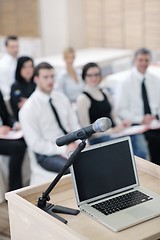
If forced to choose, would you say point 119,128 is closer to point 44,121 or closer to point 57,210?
point 44,121

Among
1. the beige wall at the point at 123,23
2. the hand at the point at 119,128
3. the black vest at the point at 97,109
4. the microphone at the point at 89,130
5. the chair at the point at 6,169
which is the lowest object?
the chair at the point at 6,169

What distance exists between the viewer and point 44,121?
3758 mm

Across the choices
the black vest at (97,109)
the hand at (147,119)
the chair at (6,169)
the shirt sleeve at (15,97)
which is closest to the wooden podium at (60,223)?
the chair at (6,169)

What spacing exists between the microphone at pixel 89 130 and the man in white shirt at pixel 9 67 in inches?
147

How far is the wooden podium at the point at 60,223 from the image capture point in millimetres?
1778

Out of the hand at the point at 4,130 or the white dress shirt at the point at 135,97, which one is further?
the white dress shirt at the point at 135,97

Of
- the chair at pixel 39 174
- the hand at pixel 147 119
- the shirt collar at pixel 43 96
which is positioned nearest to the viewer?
the chair at pixel 39 174

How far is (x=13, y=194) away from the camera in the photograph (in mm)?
2061

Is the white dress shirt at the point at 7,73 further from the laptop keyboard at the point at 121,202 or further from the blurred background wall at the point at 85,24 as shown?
the laptop keyboard at the point at 121,202

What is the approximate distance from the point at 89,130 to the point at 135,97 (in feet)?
9.32

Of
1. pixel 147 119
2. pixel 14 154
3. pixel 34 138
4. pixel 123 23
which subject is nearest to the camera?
pixel 34 138

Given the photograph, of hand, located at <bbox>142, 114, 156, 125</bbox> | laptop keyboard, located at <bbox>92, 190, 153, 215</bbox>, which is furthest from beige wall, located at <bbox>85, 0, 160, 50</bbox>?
laptop keyboard, located at <bbox>92, 190, 153, 215</bbox>

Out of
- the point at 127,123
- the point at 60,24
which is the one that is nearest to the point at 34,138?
the point at 127,123

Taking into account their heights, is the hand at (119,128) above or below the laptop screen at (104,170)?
below
